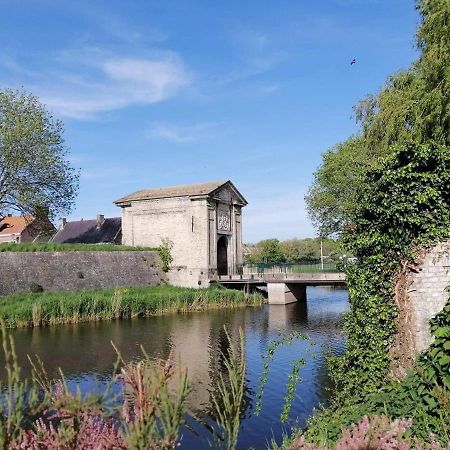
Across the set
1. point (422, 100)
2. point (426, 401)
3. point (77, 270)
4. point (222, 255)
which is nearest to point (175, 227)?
point (222, 255)

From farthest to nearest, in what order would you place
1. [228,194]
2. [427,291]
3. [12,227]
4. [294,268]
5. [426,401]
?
[12,227] < [228,194] < [294,268] < [427,291] < [426,401]

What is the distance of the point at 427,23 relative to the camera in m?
14.4

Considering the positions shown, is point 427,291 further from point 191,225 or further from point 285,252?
point 285,252

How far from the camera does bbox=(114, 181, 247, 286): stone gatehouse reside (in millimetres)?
38625

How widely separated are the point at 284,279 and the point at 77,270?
15.0 m

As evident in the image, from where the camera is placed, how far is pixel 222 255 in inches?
1670

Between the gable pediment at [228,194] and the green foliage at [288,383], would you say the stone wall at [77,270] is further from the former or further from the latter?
the green foliage at [288,383]

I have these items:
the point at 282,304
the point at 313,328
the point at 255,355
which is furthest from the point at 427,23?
the point at 282,304

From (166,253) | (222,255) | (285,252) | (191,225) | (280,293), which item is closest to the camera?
(280,293)

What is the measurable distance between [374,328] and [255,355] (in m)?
8.20

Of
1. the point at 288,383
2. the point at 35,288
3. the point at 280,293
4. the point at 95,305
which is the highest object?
the point at 35,288

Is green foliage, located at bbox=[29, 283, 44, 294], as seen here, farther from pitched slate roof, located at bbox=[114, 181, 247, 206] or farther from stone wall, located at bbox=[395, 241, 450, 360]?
stone wall, located at bbox=[395, 241, 450, 360]

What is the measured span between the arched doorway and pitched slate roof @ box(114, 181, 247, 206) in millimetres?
4505

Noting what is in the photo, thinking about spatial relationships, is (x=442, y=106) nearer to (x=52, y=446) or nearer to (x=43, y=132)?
(x=52, y=446)
